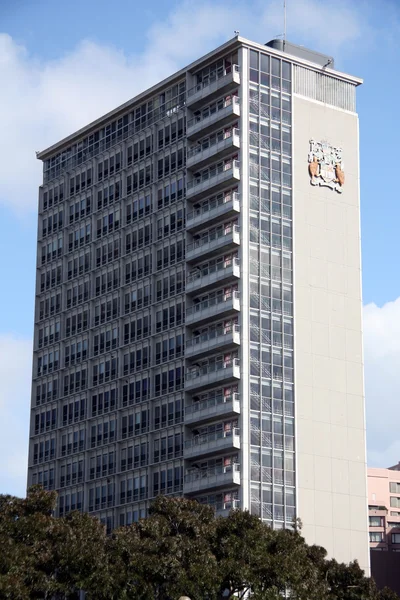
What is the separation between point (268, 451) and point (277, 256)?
21.1 metres

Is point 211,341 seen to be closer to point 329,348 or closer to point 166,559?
point 329,348

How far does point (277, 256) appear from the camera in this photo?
14662cm

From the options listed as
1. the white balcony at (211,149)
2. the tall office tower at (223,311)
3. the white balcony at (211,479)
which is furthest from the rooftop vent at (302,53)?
the white balcony at (211,479)

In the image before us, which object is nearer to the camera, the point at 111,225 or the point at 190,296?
the point at 190,296

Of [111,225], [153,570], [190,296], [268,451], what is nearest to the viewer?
[153,570]

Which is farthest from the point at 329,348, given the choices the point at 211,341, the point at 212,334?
the point at 211,341

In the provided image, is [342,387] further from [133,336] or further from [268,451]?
[133,336]

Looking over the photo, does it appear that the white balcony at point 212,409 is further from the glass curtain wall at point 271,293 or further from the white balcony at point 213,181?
the white balcony at point 213,181

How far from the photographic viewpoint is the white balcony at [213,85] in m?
A: 148

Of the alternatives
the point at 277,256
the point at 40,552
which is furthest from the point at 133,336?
the point at 40,552

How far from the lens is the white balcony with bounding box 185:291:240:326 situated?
142500 mm

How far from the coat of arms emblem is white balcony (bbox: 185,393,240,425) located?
89.1ft

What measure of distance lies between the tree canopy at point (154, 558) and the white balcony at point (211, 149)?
50724 millimetres

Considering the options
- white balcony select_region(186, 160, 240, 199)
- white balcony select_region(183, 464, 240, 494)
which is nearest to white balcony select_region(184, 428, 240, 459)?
white balcony select_region(183, 464, 240, 494)
